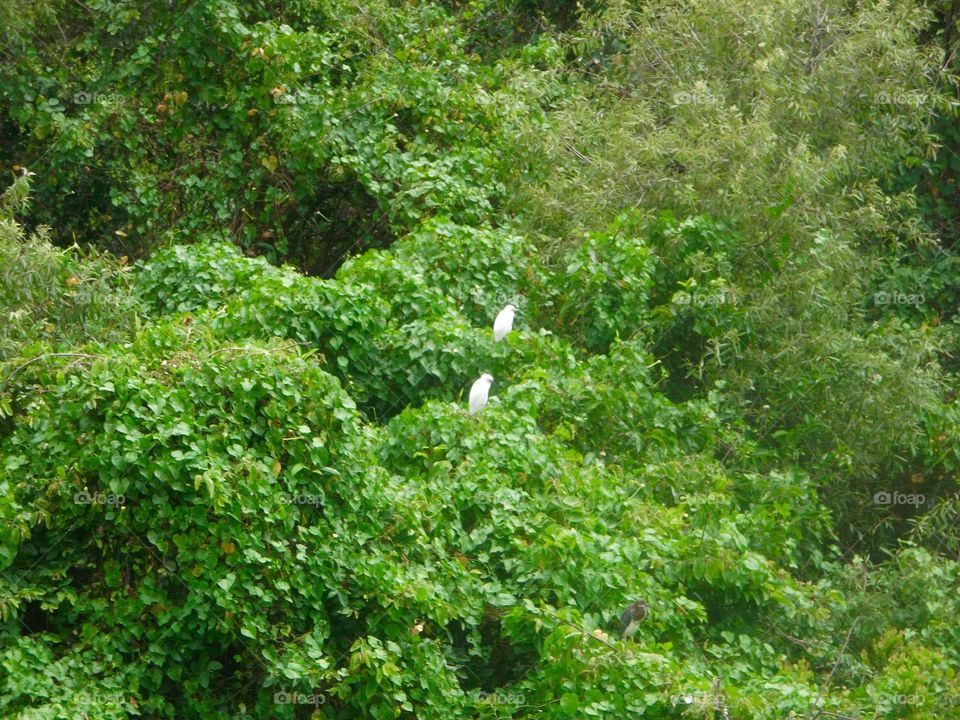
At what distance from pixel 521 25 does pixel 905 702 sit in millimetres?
8400

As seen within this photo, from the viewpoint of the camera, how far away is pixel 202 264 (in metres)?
8.58

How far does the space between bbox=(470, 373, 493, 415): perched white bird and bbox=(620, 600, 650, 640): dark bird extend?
1.61 metres

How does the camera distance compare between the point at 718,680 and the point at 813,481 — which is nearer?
the point at 718,680

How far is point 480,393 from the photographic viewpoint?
26.1 feet

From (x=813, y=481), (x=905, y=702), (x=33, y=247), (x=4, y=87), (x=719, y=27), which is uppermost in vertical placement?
(x=719, y=27)

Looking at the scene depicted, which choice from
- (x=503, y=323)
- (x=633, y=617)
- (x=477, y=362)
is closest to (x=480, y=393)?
(x=477, y=362)

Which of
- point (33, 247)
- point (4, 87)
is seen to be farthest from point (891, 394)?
point (4, 87)

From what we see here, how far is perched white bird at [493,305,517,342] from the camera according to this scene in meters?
8.66

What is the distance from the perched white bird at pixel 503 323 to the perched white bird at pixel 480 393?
1.94ft

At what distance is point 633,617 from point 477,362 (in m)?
2.22

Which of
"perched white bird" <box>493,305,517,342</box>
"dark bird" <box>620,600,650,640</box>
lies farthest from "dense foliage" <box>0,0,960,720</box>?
"perched white bird" <box>493,305,517,342</box>

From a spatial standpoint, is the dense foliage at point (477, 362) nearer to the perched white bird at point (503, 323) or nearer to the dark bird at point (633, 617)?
the dark bird at point (633, 617)

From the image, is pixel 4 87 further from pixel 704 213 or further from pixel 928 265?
pixel 928 265

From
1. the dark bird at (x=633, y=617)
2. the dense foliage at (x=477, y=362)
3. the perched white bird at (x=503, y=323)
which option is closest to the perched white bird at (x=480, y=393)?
the dense foliage at (x=477, y=362)
